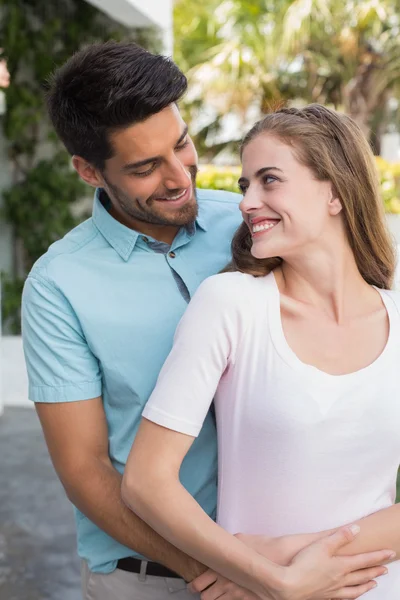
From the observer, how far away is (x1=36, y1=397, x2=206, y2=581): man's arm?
1.42m

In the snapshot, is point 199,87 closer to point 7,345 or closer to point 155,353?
point 7,345

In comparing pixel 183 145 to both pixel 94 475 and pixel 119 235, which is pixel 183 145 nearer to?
pixel 119 235

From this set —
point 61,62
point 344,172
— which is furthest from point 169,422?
point 61,62

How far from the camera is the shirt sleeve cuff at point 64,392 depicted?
150 centimetres

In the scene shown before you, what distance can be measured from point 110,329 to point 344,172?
0.53m

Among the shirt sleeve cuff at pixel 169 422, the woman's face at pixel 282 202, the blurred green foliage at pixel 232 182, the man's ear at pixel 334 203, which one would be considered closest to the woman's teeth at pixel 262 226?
the woman's face at pixel 282 202

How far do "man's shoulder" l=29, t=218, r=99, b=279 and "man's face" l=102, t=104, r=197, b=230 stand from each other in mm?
96

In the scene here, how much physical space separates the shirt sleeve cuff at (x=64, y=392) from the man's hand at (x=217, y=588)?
1.30ft

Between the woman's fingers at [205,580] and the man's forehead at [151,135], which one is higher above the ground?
the man's forehead at [151,135]

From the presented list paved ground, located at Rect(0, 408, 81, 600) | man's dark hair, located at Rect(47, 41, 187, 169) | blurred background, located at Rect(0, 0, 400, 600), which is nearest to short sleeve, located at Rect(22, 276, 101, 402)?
man's dark hair, located at Rect(47, 41, 187, 169)

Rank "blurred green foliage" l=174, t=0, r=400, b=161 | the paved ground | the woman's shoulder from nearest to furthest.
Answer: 1. the woman's shoulder
2. the paved ground
3. "blurred green foliage" l=174, t=0, r=400, b=161

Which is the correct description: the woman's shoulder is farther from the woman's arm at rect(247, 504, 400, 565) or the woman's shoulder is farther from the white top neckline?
the woman's arm at rect(247, 504, 400, 565)

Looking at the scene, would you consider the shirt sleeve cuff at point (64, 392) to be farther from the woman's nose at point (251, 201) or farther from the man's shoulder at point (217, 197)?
the man's shoulder at point (217, 197)

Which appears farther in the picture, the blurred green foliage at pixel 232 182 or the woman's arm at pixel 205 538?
→ the blurred green foliage at pixel 232 182
